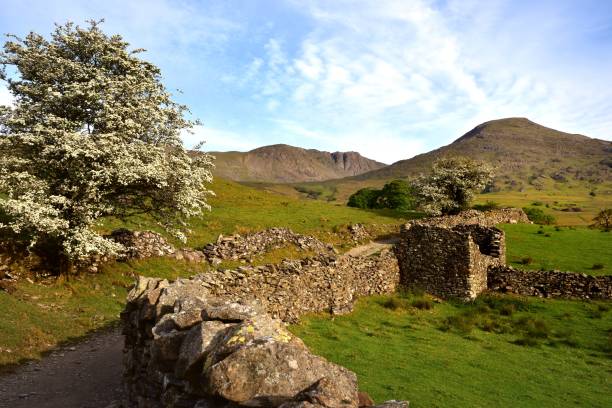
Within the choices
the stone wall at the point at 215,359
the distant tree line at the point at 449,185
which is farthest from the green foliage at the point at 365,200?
the stone wall at the point at 215,359

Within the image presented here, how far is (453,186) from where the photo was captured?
66.4 meters

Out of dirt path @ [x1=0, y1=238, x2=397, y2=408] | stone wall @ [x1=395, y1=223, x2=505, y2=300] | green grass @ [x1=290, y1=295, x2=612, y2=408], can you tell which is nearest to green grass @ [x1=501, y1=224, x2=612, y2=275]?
stone wall @ [x1=395, y1=223, x2=505, y2=300]

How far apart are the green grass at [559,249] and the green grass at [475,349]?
802 cm

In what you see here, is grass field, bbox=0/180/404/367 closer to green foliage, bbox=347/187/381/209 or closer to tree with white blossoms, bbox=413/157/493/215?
tree with white blossoms, bbox=413/157/493/215

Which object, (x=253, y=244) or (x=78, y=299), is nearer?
(x=78, y=299)

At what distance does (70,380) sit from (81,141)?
11074 millimetres

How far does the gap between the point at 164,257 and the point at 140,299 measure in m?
17.3

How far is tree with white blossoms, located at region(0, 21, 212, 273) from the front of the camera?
20.5 m

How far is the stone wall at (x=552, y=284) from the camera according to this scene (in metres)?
27.9

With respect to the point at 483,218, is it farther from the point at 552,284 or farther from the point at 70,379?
the point at 70,379

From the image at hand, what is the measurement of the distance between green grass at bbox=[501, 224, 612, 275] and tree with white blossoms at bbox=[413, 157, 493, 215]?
1606 centimetres

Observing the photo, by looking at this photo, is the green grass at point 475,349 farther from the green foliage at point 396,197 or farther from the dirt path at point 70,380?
the green foliage at point 396,197

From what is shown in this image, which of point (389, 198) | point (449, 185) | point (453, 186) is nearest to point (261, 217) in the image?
point (449, 185)

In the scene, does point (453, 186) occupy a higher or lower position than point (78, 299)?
higher
